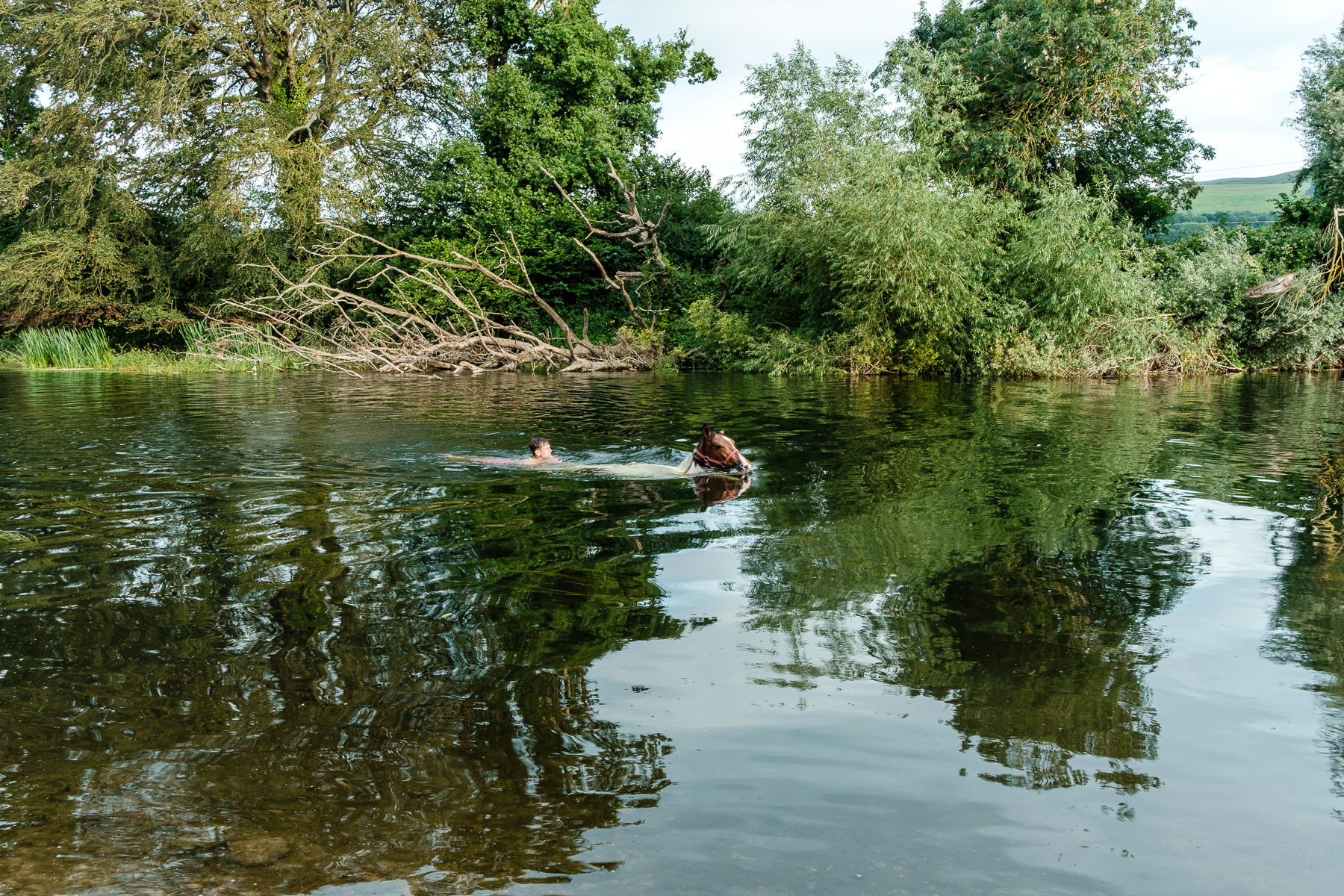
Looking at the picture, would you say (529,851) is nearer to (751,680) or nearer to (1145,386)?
(751,680)

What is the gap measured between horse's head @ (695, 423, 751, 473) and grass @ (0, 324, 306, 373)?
85.0 ft

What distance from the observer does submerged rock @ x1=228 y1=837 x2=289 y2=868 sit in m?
2.79

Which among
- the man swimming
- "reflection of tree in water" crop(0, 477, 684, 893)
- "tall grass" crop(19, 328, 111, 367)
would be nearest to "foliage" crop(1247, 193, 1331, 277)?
the man swimming

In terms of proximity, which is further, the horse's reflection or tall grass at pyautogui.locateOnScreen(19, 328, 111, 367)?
tall grass at pyautogui.locateOnScreen(19, 328, 111, 367)

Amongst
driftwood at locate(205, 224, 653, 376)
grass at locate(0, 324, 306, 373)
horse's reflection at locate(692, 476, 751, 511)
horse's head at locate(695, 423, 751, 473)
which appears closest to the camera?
horse's reflection at locate(692, 476, 751, 511)

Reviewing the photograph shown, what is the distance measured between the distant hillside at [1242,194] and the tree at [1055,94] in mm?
71171

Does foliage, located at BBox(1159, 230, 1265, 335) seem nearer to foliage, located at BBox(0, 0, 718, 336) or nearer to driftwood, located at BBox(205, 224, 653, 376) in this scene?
driftwood, located at BBox(205, 224, 653, 376)

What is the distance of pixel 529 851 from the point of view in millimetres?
2850

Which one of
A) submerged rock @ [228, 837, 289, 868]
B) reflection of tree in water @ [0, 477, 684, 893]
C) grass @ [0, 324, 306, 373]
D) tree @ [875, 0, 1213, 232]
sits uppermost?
tree @ [875, 0, 1213, 232]

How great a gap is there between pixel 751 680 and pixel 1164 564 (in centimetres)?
367

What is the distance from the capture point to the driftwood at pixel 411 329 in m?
28.8

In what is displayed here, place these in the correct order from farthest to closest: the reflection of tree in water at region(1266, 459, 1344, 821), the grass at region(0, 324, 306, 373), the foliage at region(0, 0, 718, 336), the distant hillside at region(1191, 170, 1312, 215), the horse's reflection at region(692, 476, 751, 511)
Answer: the distant hillside at region(1191, 170, 1312, 215) → the foliage at region(0, 0, 718, 336) → the grass at region(0, 324, 306, 373) → the horse's reflection at region(692, 476, 751, 511) → the reflection of tree in water at region(1266, 459, 1344, 821)

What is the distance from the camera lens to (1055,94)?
104 ft

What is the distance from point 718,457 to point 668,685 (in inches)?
230
